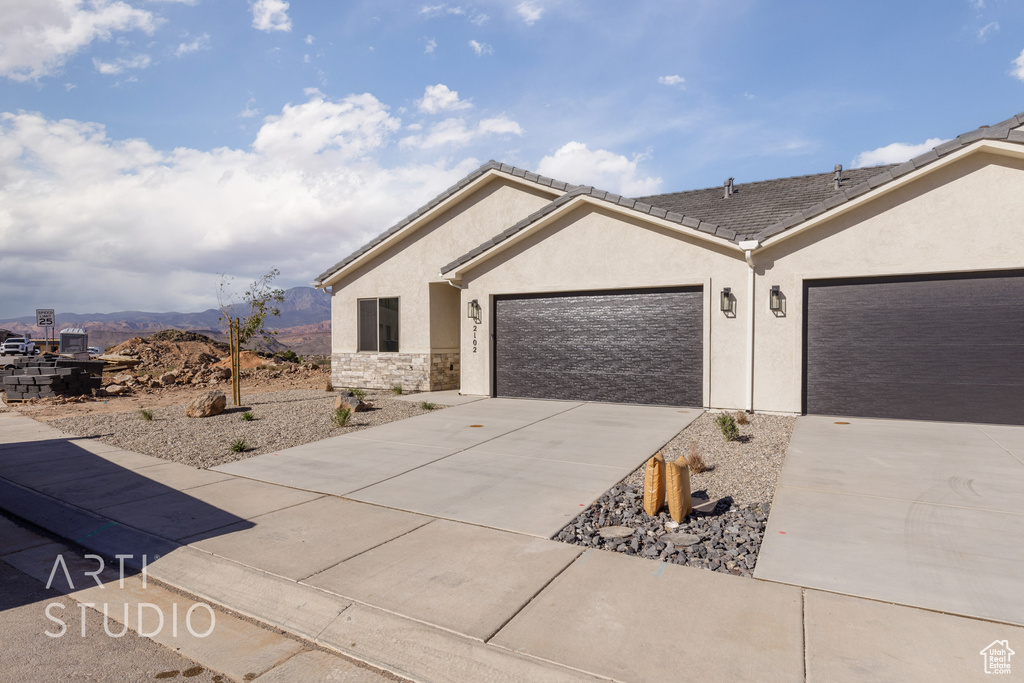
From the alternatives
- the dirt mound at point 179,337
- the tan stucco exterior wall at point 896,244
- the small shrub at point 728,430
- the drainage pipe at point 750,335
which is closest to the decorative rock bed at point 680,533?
the small shrub at point 728,430

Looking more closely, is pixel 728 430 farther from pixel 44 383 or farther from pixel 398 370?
pixel 44 383

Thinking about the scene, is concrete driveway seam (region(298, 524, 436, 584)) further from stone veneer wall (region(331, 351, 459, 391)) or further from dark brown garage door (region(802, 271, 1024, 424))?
stone veneer wall (region(331, 351, 459, 391))

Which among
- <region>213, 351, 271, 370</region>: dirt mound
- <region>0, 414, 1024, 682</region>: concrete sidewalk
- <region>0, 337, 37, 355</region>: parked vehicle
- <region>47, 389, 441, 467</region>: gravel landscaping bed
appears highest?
<region>0, 337, 37, 355</region>: parked vehicle

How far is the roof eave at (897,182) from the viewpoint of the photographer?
8.62 m

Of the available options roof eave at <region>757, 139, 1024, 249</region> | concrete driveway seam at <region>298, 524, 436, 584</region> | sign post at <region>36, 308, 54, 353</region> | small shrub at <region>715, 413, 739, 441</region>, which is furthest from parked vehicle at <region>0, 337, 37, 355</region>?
roof eave at <region>757, 139, 1024, 249</region>

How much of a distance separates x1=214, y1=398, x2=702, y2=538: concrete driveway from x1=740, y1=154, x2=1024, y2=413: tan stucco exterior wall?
1939 mm

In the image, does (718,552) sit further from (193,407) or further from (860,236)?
(193,407)

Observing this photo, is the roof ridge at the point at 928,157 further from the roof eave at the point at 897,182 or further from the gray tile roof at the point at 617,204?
the gray tile roof at the point at 617,204

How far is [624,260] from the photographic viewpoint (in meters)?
11.9

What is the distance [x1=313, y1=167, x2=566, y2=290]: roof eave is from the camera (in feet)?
47.5

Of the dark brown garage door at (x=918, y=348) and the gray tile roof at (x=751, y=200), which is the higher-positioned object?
the gray tile roof at (x=751, y=200)

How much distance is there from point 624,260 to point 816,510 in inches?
294

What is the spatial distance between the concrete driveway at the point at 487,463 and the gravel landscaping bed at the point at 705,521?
0.81 feet

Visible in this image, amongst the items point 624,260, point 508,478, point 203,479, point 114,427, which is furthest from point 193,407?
point 624,260
